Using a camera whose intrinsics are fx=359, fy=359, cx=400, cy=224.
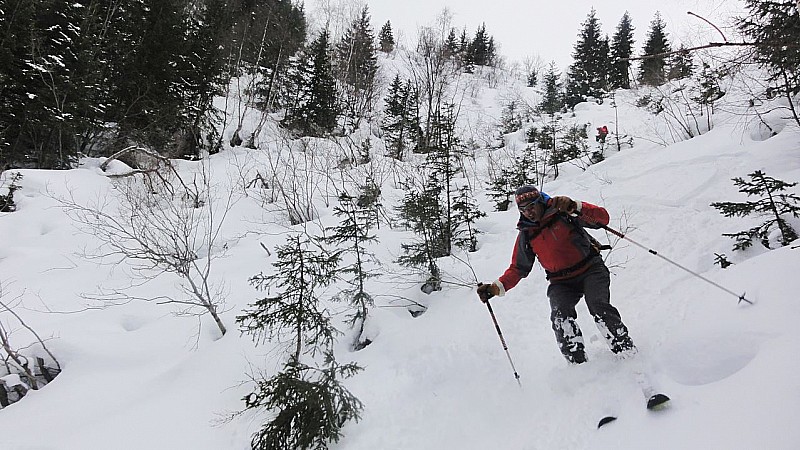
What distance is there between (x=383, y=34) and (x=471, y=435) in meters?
48.8

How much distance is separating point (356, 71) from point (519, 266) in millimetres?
23847

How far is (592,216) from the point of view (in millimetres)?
3639

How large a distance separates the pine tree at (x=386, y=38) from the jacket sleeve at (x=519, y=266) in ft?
137

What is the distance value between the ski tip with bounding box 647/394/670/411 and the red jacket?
1.20 m

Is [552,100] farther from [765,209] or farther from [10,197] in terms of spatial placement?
[10,197]

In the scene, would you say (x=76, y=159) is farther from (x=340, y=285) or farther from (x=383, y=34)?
(x=383, y=34)

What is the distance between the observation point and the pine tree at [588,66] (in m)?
28.3

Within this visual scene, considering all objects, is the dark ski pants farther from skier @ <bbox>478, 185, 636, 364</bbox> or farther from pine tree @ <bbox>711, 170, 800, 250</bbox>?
pine tree @ <bbox>711, 170, 800, 250</bbox>

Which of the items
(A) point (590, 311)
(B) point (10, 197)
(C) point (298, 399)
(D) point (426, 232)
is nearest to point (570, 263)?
(A) point (590, 311)

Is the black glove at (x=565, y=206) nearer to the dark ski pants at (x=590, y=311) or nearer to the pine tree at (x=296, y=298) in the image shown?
the dark ski pants at (x=590, y=311)

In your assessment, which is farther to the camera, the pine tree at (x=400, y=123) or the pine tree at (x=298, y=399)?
the pine tree at (x=400, y=123)

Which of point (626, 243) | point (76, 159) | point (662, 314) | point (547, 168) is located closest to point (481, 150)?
point (547, 168)

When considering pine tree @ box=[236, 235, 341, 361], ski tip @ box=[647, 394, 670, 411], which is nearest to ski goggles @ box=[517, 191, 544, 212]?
ski tip @ box=[647, 394, 670, 411]

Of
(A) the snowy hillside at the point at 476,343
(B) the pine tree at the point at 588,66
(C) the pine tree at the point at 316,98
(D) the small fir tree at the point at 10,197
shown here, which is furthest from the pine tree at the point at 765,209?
(B) the pine tree at the point at 588,66
